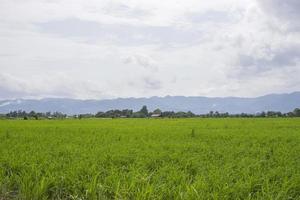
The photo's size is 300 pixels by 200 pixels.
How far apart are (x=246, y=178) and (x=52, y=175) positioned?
345cm

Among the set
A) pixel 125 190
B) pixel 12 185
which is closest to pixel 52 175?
pixel 12 185

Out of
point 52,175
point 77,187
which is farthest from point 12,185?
point 77,187

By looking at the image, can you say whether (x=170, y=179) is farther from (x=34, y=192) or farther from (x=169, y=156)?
(x=169, y=156)

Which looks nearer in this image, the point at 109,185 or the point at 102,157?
the point at 109,185

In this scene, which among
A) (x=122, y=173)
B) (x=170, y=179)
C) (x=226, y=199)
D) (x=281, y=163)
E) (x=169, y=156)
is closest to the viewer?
(x=226, y=199)

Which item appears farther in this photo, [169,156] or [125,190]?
[169,156]

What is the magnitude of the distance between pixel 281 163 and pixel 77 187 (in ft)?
16.5

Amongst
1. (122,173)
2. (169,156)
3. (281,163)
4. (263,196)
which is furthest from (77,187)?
(281,163)

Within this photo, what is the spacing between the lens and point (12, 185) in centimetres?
811

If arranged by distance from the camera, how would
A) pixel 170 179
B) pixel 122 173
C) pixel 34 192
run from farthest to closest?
1. pixel 122 173
2. pixel 170 179
3. pixel 34 192

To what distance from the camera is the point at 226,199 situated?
6.43m

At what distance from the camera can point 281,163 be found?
10172 millimetres

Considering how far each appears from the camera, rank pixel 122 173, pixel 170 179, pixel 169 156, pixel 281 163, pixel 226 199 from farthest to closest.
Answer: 1. pixel 169 156
2. pixel 281 163
3. pixel 122 173
4. pixel 170 179
5. pixel 226 199

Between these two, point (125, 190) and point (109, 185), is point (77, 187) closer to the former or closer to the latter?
point (109, 185)
